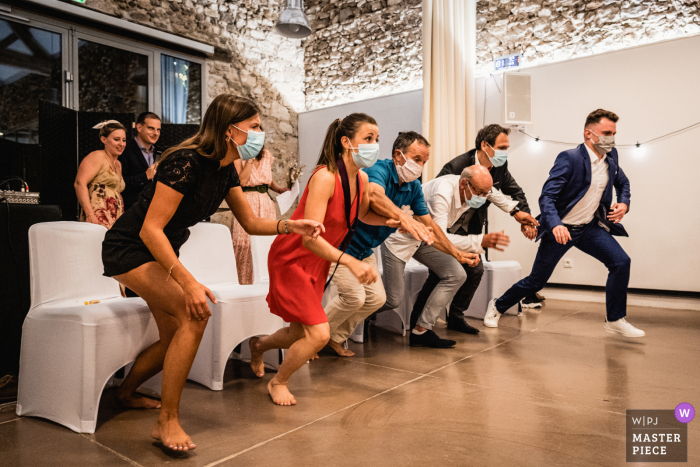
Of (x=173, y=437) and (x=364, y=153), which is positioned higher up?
(x=364, y=153)

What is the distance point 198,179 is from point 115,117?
139 inches

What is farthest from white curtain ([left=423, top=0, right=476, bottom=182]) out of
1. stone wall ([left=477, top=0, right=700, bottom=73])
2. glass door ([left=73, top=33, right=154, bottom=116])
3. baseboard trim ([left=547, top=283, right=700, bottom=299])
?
glass door ([left=73, top=33, right=154, bottom=116])

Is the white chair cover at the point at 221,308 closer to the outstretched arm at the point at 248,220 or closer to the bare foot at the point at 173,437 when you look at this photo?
the outstretched arm at the point at 248,220

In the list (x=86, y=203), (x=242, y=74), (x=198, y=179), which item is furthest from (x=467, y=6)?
(x=198, y=179)

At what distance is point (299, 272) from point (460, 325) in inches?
82.4

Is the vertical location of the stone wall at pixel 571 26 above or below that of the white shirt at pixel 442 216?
above

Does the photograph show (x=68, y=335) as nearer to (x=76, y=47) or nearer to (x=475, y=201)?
(x=475, y=201)

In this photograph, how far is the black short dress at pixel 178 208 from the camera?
1.80 metres

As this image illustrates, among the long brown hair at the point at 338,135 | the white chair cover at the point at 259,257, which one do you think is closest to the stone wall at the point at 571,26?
the white chair cover at the point at 259,257

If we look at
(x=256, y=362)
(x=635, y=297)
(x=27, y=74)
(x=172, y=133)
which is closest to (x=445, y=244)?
(x=256, y=362)

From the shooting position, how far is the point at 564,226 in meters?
3.54

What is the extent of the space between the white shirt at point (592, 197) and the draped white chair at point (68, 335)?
293 centimetres

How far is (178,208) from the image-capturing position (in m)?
1.89

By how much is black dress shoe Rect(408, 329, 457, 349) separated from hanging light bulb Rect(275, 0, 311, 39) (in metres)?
4.62
